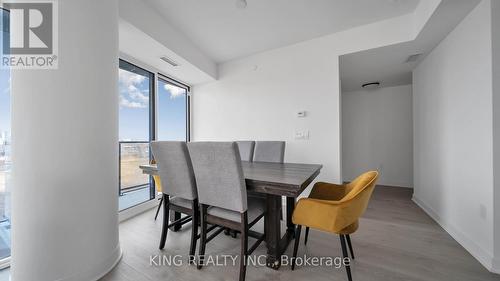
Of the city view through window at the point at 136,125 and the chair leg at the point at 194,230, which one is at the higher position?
the city view through window at the point at 136,125

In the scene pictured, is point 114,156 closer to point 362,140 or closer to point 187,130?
point 187,130

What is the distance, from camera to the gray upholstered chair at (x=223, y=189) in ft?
4.33

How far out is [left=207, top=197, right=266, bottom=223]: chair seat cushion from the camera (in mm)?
1443

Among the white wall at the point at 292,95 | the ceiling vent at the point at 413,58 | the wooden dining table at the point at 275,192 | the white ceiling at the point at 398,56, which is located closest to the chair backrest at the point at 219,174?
the wooden dining table at the point at 275,192

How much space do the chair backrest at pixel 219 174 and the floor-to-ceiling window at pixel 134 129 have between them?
190 centimetres

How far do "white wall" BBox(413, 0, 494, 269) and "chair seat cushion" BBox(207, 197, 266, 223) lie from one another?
1.93 m

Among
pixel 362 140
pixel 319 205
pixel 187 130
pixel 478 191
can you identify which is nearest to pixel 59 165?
pixel 319 205

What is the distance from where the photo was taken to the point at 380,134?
443 centimetres

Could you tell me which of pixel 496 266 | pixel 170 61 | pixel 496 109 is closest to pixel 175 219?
pixel 170 61

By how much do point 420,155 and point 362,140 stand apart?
5.60 ft

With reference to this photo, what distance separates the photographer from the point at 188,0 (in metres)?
2.14

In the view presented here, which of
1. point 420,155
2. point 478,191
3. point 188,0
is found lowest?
point 478,191

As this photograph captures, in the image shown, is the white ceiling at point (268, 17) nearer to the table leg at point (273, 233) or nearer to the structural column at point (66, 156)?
the structural column at point (66, 156)

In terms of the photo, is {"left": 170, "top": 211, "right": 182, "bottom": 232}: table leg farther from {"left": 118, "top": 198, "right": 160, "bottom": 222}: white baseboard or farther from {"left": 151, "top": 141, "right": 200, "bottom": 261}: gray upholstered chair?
{"left": 118, "top": 198, "right": 160, "bottom": 222}: white baseboard
